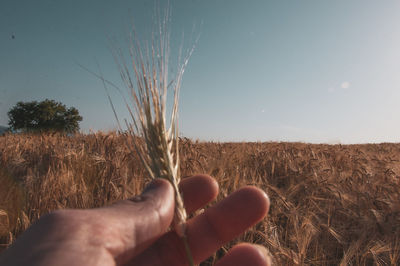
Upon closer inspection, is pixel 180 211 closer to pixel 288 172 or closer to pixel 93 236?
pixel 93 236

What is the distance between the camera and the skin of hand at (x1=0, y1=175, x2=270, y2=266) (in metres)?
0.78

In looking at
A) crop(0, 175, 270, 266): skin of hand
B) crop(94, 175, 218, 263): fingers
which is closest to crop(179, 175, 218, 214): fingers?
crop(0, 175, 270, 266): skin of hand

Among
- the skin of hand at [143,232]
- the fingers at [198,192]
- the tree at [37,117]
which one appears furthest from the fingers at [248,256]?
the tree at [37,117]

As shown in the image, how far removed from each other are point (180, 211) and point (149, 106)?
553mm

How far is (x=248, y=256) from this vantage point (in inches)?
46.9

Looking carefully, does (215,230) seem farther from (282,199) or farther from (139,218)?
(282,199)

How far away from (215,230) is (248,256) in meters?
0.22

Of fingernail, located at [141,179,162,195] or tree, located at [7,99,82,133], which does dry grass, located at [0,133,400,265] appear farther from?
tree, located at [7,99,82,133]

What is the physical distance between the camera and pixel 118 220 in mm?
938

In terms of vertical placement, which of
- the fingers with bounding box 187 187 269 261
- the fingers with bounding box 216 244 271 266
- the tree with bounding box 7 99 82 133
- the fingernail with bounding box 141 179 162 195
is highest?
the tree with bounding box 7 99 82 133

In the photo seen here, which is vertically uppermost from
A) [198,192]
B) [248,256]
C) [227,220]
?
[198,192]

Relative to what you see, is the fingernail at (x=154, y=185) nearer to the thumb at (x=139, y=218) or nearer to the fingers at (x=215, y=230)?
the thumb at (x=139, y=218)

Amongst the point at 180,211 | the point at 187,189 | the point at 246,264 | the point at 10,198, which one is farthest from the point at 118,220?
the point at 10,198

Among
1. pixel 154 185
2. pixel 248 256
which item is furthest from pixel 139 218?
pixel 248 256
